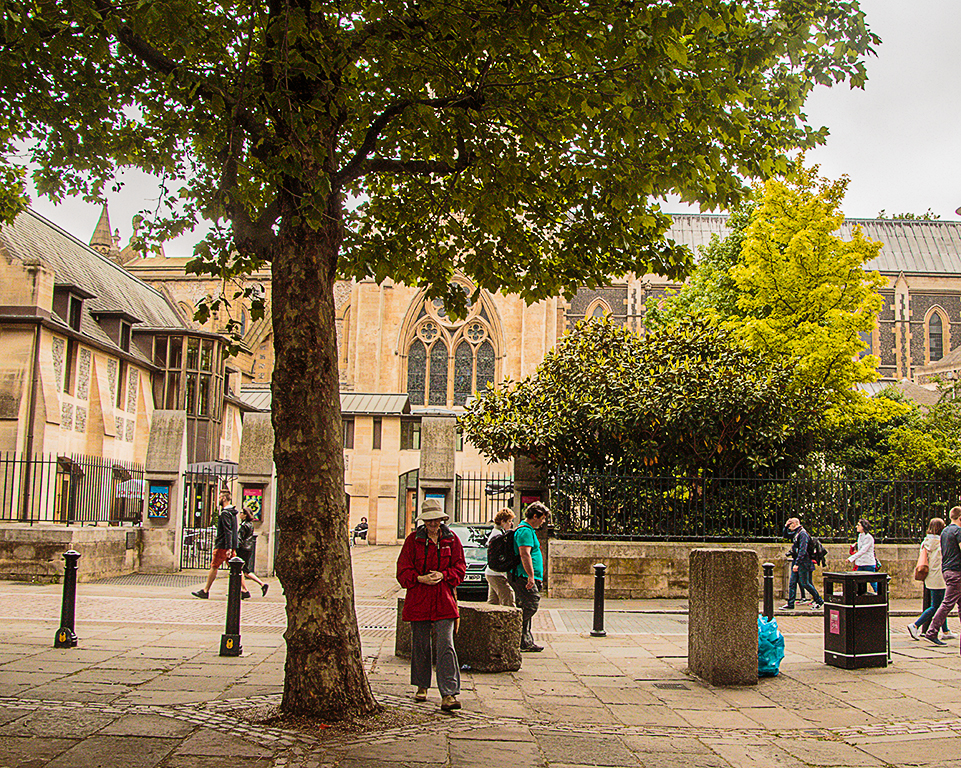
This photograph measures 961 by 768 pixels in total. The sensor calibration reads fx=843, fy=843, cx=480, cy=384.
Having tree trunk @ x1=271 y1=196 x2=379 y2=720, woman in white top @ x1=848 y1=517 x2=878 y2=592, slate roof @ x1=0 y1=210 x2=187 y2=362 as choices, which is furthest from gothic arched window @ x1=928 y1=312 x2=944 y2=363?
tree trunk @ x1=271 y1=196 x2=379 y2=720

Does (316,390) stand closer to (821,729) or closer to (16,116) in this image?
(16,116)

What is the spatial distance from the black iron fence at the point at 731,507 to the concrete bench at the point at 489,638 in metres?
7.01

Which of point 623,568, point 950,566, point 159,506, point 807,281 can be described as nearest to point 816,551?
point 623,568

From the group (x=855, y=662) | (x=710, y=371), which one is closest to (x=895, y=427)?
(x=710, y=371)

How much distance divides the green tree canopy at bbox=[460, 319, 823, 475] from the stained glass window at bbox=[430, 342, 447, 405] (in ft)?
83.9

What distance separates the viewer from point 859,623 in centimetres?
874

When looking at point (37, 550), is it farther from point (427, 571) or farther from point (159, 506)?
point (427, 571)

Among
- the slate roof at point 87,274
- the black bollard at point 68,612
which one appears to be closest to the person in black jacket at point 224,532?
the black bollard at point 68,612

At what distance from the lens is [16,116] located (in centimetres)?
752

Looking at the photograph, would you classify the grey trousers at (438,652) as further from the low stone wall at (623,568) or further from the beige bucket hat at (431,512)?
the low stone wall at (623,568)

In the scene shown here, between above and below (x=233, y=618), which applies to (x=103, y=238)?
above

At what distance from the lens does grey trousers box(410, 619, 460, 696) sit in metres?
6.45

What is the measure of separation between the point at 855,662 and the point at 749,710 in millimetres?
2298

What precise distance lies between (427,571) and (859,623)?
16.0 feet
